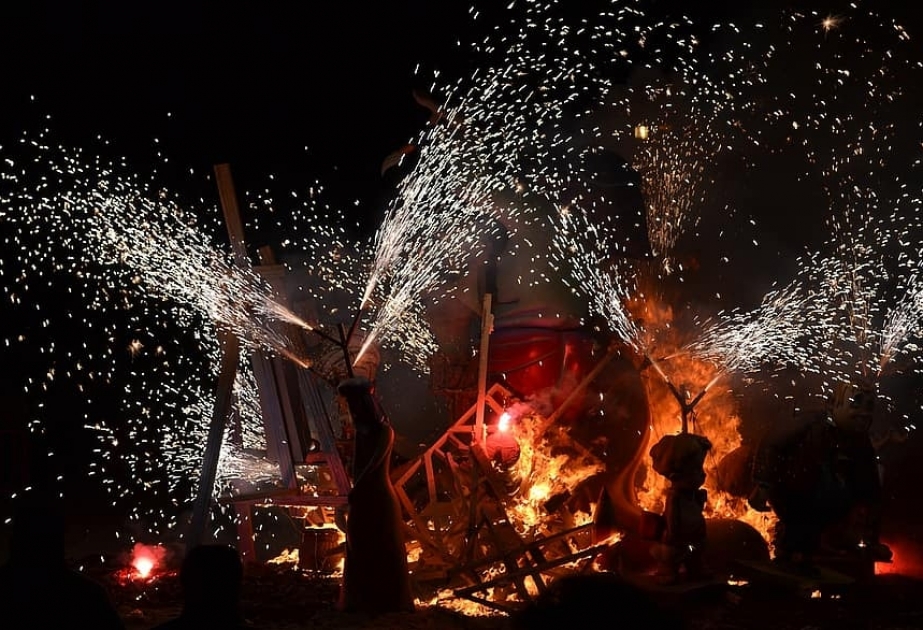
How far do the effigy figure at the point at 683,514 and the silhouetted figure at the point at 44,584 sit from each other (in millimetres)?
6856

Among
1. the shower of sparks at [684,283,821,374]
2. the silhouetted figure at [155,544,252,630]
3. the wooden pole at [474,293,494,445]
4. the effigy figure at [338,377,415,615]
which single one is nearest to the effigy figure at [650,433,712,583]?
the effigy figure at [338,377,415,615]

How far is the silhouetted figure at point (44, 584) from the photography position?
10.7 feet

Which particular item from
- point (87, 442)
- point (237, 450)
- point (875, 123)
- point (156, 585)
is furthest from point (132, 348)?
point (875, 123)

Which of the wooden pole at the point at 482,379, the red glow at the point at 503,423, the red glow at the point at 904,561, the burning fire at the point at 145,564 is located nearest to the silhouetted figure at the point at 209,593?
the burning fire at the point at 145,564

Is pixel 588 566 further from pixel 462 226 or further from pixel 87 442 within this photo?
pixel 87 442

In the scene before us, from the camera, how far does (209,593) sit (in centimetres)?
306

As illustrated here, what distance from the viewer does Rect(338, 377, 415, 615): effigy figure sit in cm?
877

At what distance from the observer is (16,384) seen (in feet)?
54.4

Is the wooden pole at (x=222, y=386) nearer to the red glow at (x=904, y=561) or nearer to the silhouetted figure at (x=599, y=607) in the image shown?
the red glow at (x=904, y=561)

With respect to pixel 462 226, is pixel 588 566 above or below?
below

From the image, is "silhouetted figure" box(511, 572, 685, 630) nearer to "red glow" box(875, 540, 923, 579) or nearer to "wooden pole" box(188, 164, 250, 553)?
"wooden pole" box(188, 164, 250, 553)

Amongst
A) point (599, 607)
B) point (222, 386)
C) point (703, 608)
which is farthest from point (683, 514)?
point (599, 607)

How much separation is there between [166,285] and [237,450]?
2547 millimetres

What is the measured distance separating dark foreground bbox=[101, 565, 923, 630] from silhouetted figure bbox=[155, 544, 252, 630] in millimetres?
5500
